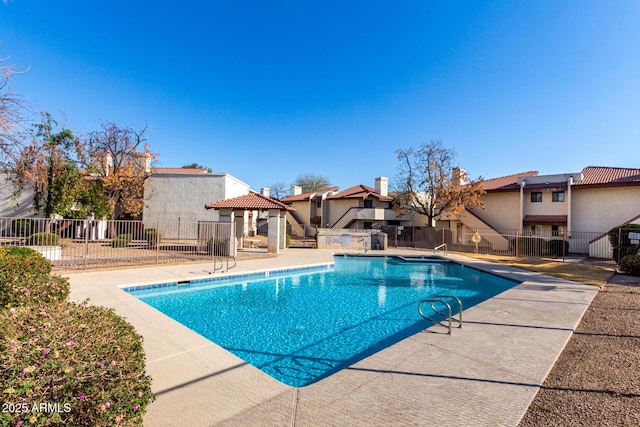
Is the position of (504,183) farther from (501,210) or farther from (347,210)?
(347,210)

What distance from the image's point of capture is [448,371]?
15.2ft

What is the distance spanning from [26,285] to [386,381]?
609 cm

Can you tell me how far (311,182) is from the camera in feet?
213

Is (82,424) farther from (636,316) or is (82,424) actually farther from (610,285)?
(610,285)

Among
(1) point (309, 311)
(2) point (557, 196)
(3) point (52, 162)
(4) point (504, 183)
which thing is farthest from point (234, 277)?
(4) point (504, 183)

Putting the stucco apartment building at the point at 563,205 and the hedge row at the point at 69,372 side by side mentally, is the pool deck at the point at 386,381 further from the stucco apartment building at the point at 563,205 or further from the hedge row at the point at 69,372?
the stucco apartment building at the point at 563,205

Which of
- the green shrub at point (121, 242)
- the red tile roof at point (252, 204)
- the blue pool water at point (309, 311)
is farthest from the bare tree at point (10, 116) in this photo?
the red tile roof at point (252, 204)

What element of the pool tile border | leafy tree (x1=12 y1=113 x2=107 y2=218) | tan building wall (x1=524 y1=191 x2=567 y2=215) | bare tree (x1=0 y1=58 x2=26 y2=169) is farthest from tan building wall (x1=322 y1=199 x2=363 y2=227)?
bare tree (x1=0 y1=58 x2=26 y2=169)

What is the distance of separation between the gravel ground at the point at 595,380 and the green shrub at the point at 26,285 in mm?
7134

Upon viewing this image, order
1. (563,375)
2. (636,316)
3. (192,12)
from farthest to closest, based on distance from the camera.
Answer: (192,12)
(636,316)
(563,375)

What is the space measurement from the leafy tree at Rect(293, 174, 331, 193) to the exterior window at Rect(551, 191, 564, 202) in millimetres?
42752

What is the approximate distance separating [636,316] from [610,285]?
4.90m

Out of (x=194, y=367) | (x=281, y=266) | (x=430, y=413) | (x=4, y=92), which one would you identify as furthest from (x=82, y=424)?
(x=281, y=266)

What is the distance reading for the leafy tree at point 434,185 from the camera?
2795 centimetres
